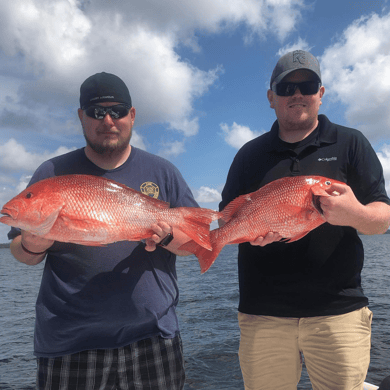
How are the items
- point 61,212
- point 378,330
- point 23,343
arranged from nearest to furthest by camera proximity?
point 61,212 → point 378,330 → point 23,343

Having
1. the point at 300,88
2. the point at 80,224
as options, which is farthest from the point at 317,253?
the point at 80,224

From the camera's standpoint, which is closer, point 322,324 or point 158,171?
point 322,324

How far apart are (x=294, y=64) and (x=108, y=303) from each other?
119 inches

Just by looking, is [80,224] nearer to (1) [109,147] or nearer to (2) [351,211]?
(1) [109,147]

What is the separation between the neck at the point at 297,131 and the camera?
3.43m

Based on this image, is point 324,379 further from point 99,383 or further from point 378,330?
point 378,330

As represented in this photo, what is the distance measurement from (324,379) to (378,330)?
10.6 meters

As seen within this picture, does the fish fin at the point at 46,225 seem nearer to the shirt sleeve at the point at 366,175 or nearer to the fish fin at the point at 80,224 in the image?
the fish fin at the point at 80,224

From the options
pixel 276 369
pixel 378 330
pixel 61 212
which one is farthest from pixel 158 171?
pixel 378 330

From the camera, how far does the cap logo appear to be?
345 cm

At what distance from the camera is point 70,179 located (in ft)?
9.59

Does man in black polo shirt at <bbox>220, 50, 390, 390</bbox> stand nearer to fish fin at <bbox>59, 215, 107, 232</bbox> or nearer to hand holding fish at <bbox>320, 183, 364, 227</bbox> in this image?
hand holding fish at <bbox>320, 183, 364, 227</bbox>

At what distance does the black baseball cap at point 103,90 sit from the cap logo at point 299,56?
1.82 meters

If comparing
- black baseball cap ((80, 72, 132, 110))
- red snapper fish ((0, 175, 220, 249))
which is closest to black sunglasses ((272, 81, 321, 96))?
red snapper fish ((0, 175, 220, 249))
